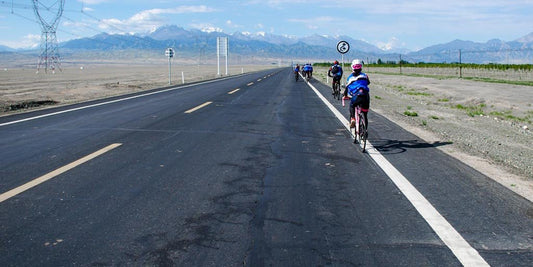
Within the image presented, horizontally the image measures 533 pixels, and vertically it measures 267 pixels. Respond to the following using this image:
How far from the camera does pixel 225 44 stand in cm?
9269

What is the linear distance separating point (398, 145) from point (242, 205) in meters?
4.73

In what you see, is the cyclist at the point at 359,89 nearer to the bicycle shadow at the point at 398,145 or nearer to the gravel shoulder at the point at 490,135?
the bicycle shadow at the point at 398,145

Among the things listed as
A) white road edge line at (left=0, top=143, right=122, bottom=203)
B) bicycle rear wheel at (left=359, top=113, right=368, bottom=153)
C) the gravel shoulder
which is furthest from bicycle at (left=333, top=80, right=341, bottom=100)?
white road edge line at (left=0, top=143, right=122, bottom=203)

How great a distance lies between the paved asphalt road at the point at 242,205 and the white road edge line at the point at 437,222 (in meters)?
0.02

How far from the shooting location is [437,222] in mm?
4434

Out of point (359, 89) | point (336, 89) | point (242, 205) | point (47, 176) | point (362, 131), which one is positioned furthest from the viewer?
point (336, 89)

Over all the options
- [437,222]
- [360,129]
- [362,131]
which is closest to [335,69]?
[360,129]

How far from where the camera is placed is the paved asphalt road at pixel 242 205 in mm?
3707

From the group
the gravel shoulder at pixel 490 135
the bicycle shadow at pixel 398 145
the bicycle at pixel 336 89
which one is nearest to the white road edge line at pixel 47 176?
the bicycle shadow at pixel 398 145

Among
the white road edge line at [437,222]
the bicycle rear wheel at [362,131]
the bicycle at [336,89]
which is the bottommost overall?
the white road edge line at [437,222]

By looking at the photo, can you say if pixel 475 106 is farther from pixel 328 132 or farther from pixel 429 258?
pixel 429 258

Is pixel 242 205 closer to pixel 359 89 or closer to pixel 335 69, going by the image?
pixel 359 89

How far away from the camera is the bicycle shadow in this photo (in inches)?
324

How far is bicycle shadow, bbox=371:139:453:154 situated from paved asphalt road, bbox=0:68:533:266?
0.04m
